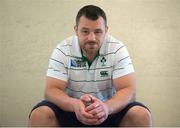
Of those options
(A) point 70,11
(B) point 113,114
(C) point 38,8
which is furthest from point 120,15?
(B) point 113,114

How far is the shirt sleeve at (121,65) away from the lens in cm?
120

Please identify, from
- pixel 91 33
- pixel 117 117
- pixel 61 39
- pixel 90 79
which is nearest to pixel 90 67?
pixel 90 79

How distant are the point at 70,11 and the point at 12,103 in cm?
80

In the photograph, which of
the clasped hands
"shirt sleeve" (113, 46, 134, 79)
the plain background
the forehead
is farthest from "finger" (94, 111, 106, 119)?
the plain background

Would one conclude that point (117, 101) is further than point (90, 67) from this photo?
No

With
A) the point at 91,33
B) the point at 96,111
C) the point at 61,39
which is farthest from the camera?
the point at 61,39

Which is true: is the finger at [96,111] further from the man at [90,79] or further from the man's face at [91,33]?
the man's face at [91,33]

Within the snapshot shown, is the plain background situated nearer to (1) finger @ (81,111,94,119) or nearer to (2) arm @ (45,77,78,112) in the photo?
(2) arm @ (45,77,78,112)

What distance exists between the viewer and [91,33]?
1199 mm

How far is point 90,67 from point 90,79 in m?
0.05

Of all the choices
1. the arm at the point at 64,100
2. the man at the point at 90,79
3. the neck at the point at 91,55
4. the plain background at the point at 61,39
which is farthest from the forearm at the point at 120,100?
the plain background at the point at 61,39

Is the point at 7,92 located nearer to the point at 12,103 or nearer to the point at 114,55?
the point at 12,103

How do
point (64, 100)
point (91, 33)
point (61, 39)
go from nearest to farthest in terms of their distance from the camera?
point (64, 100), point (91, 33), point (61, 39)

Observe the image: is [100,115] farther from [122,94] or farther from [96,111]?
[122,94]
